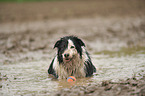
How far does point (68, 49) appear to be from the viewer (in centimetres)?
634

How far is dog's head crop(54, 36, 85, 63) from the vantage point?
6266 millimetres

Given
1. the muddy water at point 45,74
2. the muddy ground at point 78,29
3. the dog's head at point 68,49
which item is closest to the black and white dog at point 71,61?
the dog's head at point 68,49

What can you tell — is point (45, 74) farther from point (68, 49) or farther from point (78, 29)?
point (78, 29)

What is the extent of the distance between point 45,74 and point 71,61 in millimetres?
1238

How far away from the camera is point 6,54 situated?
1048 centimetres

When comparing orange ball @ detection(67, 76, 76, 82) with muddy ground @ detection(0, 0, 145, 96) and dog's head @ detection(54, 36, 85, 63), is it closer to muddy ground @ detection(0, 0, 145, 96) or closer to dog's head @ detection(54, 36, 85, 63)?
dog's head @ detection(54, 36, 85, 63)

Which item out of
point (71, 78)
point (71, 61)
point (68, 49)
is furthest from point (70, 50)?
point (71, 78)

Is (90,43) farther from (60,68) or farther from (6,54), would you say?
(60,68)

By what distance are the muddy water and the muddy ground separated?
1.78ft

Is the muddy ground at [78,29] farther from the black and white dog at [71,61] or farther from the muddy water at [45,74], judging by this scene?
the black and white dog at [71,61]

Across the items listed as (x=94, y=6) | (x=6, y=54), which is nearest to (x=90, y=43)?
(x=6, y=54)

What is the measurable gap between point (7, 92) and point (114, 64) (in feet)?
13.8

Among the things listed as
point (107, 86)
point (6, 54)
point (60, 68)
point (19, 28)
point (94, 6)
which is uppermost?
point (94, 6)

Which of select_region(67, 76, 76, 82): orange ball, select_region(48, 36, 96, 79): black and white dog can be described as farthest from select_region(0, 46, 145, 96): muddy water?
select_region(48, 36, 96, 79): black and white dog
